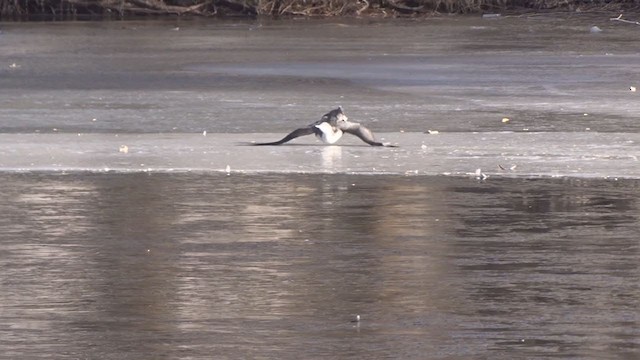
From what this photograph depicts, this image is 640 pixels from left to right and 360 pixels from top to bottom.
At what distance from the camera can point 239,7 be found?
1399 inches

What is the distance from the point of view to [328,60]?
75.6 ft

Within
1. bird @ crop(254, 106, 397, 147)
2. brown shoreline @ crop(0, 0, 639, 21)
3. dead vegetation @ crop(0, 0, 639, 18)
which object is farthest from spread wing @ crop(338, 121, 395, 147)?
dead vegetation @ crop(0, 0, 639, 18)

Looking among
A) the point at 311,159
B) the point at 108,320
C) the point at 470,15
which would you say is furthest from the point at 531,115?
the point at 470,15

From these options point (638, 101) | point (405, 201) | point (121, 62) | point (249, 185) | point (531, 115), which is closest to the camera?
point (405, 201)

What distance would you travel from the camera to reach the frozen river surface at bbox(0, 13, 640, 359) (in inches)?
280

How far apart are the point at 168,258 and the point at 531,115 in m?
7.82

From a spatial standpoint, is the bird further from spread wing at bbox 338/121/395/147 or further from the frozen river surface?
the frozen river surface

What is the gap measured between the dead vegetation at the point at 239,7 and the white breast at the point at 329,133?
69.9 feet

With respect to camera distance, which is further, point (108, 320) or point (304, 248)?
point (304, 248)

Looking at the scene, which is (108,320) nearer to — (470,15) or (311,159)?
(311,159)

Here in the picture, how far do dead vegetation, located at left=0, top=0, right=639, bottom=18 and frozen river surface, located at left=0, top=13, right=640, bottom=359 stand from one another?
44.4ft

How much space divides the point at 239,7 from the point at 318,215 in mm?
25590

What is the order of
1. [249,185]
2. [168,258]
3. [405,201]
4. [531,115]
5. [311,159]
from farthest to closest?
[531,115], [311,159], [249,185], [405,201], [168,258]

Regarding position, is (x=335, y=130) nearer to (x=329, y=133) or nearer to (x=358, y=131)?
(x=329, y=133)
